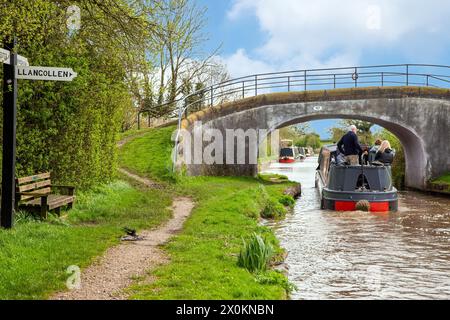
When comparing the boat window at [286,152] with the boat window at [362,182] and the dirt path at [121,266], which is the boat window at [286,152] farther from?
the dirt path at [121,266]

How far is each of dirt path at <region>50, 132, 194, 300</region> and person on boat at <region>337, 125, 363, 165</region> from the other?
27.0 ft

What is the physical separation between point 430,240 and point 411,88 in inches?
581

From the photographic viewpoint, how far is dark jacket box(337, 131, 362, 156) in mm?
17750

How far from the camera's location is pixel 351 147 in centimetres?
1794

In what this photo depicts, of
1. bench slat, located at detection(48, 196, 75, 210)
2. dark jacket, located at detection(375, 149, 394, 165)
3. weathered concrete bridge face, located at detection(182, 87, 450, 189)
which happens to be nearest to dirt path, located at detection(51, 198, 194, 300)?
bench slat, located at detection(48, 196, 75, 210)

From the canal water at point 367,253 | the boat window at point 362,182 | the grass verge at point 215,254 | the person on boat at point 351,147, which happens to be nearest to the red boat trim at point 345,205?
the canal water at point 367,253

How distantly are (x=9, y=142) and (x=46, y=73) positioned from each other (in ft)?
4.22

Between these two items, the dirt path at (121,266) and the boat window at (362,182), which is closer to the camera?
the dirt path at (121,266)

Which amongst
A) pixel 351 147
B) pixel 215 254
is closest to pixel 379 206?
pixel 351 147

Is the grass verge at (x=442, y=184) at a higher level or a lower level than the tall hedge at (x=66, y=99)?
lower

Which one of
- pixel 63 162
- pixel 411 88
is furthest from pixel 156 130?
pixel 63 162

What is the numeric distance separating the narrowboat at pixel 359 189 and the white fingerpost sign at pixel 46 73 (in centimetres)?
1024

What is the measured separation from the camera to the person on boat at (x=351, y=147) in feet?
58.0

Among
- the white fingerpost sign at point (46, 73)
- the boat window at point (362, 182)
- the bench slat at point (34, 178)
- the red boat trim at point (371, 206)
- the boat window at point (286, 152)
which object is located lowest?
the red boat trim at point (371, 206)
